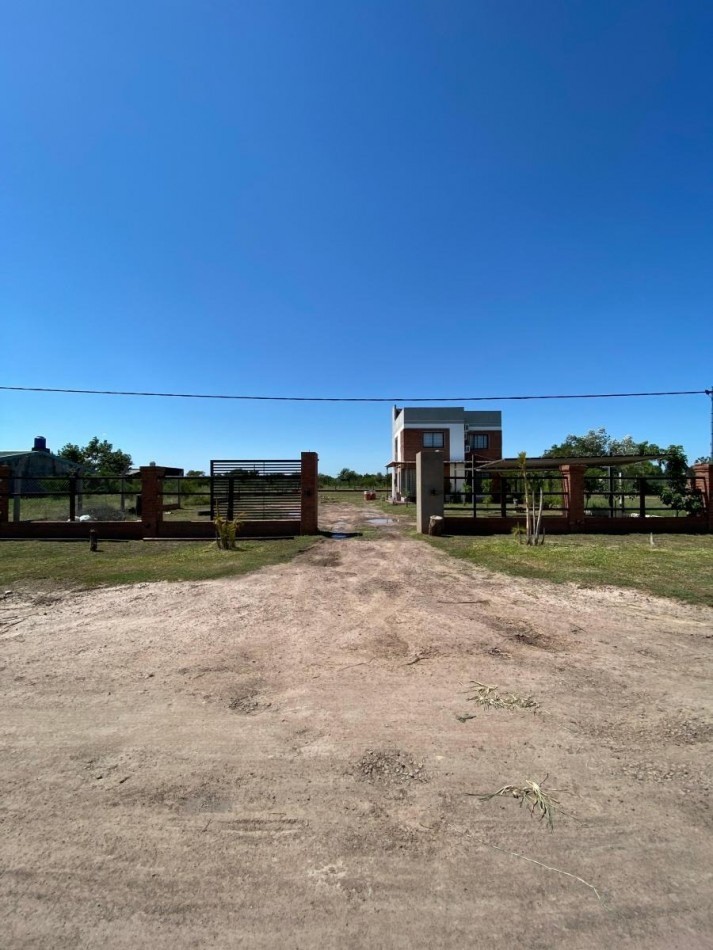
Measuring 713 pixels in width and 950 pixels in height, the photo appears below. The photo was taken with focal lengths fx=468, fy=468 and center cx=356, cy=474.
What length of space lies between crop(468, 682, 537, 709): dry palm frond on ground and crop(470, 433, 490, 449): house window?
52280mm

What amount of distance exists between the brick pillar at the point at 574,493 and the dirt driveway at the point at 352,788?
417 inches

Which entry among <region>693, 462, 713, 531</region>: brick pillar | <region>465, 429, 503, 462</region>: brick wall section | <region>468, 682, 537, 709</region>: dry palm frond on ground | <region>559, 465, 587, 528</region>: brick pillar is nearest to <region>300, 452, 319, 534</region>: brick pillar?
<region>559, 465, 587, 528</region>: brick pillar

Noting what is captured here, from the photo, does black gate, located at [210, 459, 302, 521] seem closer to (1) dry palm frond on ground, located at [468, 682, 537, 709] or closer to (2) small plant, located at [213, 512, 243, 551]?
(2) small plant, located at [213, 512, 243, 551]

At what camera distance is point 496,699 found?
393 centimetres

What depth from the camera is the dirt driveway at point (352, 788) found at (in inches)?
79.0

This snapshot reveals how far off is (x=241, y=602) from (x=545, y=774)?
5224 millimetres

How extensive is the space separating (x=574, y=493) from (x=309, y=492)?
8.85 metres

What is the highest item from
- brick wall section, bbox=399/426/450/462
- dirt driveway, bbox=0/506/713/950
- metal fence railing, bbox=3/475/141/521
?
brick wall section, bbox=399/426/450/462

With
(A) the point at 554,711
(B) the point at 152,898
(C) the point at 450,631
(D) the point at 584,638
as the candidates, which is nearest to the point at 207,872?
(B) the point at 152,898

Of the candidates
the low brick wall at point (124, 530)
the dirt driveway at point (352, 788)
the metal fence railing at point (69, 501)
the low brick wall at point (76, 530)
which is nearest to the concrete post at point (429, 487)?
the low brick wall at point (124, 530)

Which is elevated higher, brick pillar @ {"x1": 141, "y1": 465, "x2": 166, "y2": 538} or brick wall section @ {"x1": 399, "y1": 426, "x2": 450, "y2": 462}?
brick wall section @ {"x1": 399, "y1": 426, "x2": 450, "y2": 462}

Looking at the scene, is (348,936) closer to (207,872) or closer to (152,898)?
(207,872)

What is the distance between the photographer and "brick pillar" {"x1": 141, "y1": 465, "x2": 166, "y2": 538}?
14703 millimetres

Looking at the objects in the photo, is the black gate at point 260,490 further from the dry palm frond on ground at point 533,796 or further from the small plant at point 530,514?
the dry palm frond on ground at point 533,796
